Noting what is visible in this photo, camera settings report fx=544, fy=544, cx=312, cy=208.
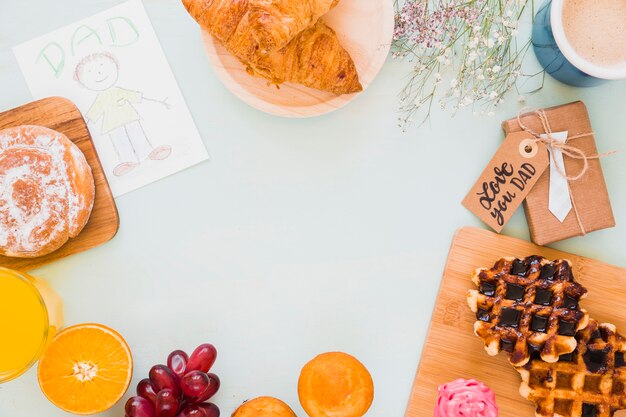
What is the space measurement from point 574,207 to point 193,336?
83 centimetres

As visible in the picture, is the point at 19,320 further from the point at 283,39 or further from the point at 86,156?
the point at 283,39

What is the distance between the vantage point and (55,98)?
1.11 meters

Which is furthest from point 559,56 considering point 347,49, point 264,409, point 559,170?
point 264,409

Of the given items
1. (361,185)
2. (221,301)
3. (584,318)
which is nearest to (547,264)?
(584,318)

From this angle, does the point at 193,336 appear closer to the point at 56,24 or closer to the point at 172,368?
the point at 172,368

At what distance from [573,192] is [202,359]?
0.80m

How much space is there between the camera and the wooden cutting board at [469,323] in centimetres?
110

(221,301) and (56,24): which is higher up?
(56,24)

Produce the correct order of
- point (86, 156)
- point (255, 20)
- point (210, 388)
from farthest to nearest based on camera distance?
point (86, 156), point (210, 388), point (255, 20)

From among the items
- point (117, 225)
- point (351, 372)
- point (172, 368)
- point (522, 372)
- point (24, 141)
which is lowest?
point (522, 372)

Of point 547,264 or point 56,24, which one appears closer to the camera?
point 547,264

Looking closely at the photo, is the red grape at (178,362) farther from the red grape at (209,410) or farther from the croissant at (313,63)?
the croissant at (313,63)

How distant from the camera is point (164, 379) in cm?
99

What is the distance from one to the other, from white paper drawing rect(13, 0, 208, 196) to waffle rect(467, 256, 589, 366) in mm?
641
